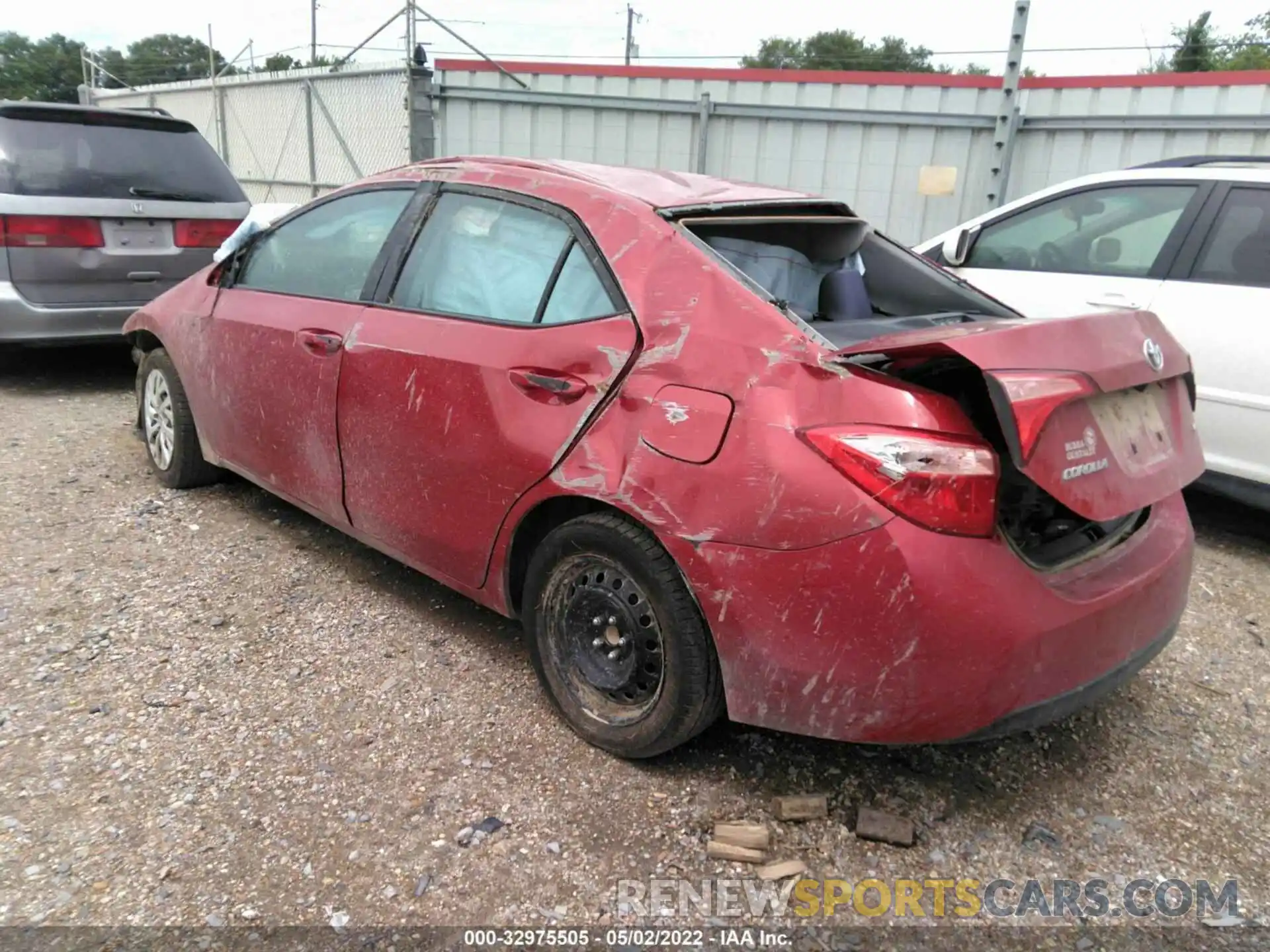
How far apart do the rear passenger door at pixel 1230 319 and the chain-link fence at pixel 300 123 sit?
8099 mm

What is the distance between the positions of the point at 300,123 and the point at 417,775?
1222 cm

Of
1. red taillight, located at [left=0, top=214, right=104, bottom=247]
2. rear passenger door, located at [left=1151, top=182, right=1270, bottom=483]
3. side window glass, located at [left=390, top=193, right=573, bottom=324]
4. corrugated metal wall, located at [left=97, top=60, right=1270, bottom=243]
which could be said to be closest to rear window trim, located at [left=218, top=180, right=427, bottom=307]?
side window glass, located at [left=390, top=193, right=573, bottom=324]

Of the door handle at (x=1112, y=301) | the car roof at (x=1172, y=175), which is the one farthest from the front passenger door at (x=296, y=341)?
the car roof at (x=1172, y=175)

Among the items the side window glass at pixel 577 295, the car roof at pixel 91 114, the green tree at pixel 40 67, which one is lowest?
the side window glass at pixel 577 295

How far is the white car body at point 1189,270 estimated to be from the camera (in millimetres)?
4125

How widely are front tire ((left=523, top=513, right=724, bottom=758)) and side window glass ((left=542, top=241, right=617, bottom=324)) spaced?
552 mm

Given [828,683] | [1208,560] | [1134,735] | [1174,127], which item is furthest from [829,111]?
[828,683]

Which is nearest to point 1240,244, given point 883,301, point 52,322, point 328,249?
point 883,301

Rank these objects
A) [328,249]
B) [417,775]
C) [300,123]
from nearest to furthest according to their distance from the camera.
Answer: [417,775] < [328,249] < [300,123]

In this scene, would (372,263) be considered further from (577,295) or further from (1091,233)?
(1091,233)

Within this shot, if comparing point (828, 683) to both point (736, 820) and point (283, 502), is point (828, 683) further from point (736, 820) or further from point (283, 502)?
point (283, 502)

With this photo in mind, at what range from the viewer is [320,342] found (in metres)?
3.27

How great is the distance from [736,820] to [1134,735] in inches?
52.8

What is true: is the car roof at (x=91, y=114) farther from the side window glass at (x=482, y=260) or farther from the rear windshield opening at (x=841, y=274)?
the rear windshield opening at (x=841, y=274)
